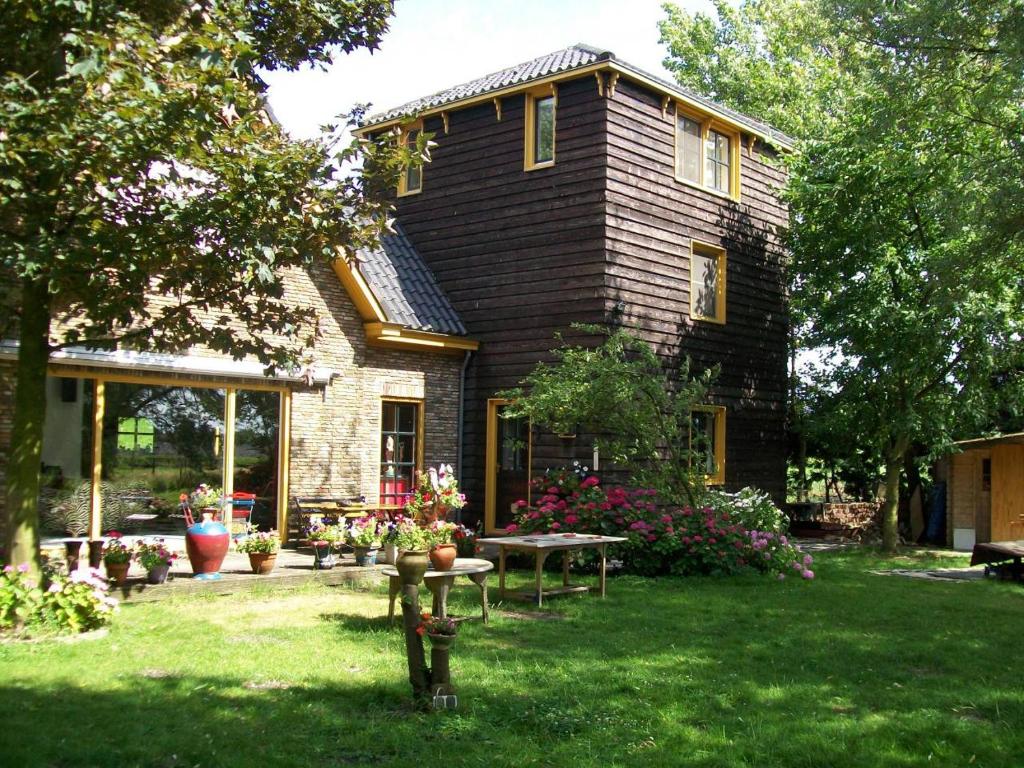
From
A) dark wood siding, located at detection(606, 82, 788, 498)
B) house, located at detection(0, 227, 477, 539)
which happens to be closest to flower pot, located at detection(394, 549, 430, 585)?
house, located at detection(0, 227, 477, 539)

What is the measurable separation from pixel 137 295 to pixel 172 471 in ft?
17.6

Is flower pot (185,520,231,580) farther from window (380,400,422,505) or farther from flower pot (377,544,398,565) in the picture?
window (380,400,422,505)

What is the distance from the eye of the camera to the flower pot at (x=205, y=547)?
10.9 meters

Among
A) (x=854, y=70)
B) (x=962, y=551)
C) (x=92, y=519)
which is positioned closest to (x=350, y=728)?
(x=92, y=519)

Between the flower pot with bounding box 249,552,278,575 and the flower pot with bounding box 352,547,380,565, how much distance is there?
4.71ft

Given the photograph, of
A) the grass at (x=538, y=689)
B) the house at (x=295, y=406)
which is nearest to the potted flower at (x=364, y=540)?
the house at (x=295, y=406)

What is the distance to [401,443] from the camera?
16.1m

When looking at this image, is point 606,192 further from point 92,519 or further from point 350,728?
point 350,728

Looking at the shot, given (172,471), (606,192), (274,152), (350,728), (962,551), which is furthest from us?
(962,551)

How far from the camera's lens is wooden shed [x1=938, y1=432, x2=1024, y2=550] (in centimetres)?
1816

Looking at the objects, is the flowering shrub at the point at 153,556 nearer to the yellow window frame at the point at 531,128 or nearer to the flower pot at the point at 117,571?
the flower pot at the point at 117,571

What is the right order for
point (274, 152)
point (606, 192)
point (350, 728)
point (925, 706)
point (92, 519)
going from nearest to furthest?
point (350, 728) → point (925, 706) → point (274, 152) → point (92, 519) → point (606, 192)

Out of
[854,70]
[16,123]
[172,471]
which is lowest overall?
[172,471]

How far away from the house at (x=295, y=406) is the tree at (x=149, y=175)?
343cm
